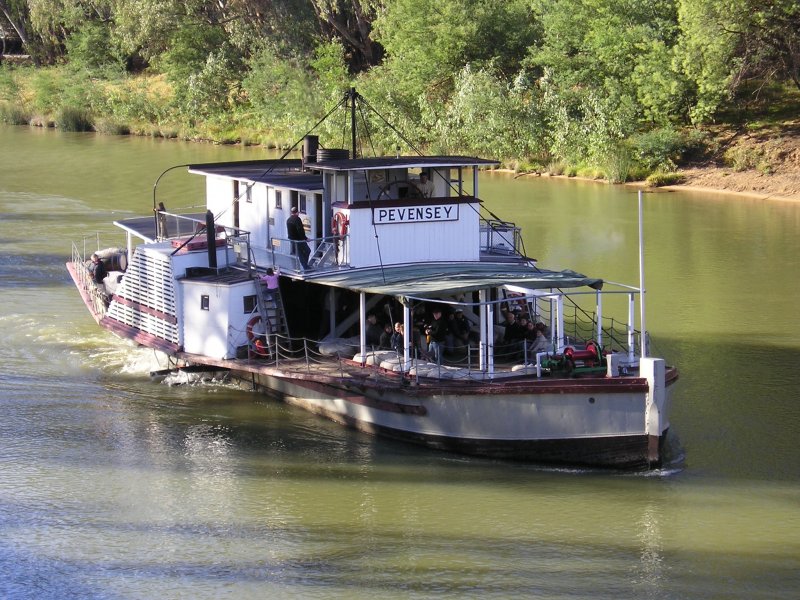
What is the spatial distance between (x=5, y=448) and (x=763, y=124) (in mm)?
36790

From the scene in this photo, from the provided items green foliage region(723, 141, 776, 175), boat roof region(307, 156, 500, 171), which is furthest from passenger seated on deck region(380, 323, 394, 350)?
green foliage region(723, 141, 776, 175)

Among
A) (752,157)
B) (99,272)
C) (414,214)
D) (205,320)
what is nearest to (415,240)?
(414,214)

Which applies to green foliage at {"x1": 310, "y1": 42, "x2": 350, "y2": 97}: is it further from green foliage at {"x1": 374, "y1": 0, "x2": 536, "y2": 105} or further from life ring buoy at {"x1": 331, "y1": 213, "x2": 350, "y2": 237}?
life ring buoy at {"x1": 331, "y1": 213, "x2": 350, "y2": 237}

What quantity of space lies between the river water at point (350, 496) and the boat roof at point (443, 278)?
2467 millimetres

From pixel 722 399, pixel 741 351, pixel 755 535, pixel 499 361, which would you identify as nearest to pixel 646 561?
pixel 755 535

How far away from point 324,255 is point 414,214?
1.66 m

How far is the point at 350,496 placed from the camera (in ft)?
55.3

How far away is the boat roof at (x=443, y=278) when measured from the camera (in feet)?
59.5

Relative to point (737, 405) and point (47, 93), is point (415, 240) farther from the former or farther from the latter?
point (47, 93)

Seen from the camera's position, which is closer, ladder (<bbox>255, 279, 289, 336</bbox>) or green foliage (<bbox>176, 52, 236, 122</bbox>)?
ladder (<bbox>255, 279, 289, 336</bbox>)

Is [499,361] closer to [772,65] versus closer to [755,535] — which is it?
[755,535]

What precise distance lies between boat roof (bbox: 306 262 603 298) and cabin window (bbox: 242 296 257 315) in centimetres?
127

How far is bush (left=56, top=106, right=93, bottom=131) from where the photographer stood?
230ft

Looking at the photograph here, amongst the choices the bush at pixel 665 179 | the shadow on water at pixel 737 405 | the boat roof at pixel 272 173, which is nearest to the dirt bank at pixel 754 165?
the bush at pixel 665 179
